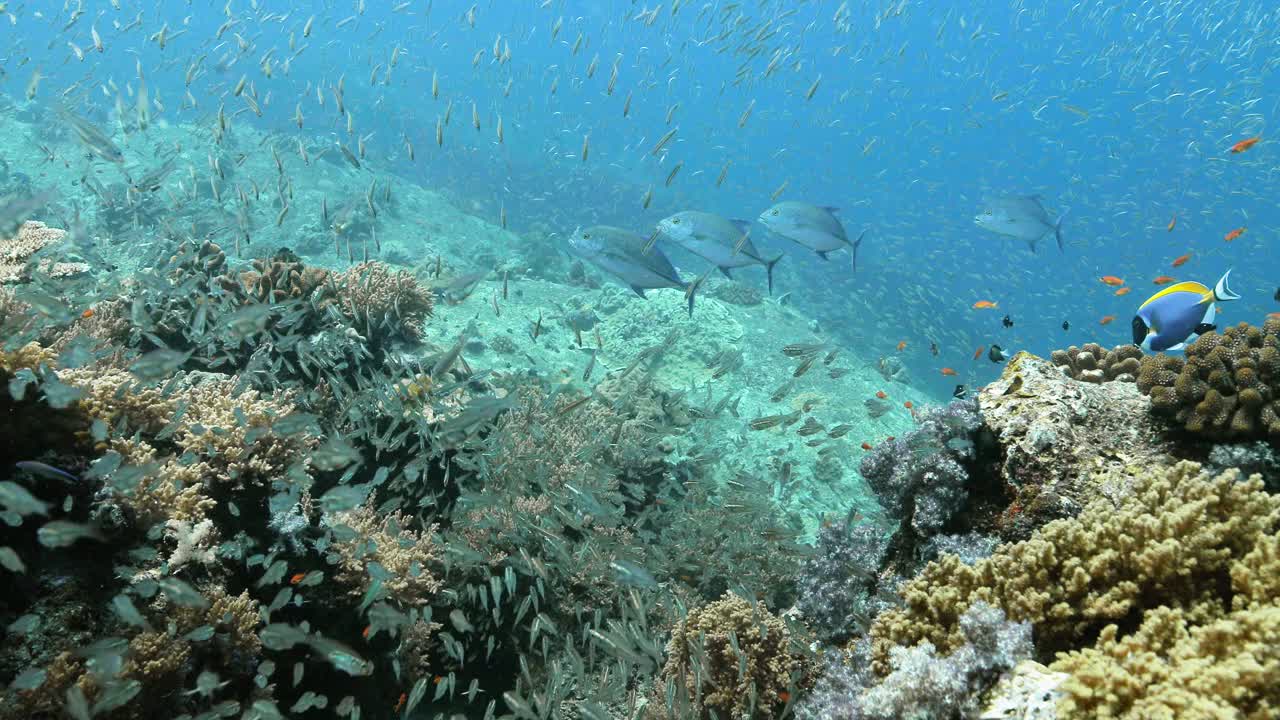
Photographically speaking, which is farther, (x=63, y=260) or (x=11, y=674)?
(x=63, y=260)

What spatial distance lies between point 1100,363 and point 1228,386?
5.23ft

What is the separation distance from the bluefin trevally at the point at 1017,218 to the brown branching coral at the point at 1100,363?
5496mm

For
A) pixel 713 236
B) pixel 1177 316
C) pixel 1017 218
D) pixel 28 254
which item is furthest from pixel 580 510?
pixel 1017 218

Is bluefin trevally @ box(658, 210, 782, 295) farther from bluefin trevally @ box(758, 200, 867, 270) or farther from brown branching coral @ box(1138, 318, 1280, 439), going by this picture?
brown branching coral @ box(1138, 318, 1280, 439)

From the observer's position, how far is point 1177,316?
4629 mm

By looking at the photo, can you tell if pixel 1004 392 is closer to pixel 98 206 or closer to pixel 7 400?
pixel 7 400

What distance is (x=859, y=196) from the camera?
70.8 meters

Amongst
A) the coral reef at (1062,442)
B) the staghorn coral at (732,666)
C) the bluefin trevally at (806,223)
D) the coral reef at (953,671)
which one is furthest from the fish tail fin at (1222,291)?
the staghorn coral at (732,666)

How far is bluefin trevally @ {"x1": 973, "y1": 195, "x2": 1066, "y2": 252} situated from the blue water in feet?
16.5

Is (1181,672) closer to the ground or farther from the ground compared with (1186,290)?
closer to the ground

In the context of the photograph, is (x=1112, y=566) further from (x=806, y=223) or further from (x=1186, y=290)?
(x=806, y=223)

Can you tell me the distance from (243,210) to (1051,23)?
396 ft

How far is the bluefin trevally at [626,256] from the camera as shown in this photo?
723 centimetres

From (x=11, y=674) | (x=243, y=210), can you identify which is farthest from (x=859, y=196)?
(x=11, y=674)
